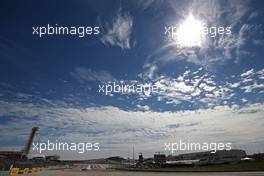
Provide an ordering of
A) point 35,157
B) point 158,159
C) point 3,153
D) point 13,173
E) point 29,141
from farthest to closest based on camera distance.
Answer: point 29,141 < point 35,157 < point 158,159 < point 3,153 < point 13,173

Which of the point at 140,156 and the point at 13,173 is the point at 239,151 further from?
the point at 13,173

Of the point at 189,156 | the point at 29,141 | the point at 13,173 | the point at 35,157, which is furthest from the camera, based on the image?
the point at 189,156

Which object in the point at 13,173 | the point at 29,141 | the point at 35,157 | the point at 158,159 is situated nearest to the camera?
the point at 13,173

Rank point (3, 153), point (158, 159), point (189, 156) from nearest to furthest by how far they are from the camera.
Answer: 1. point (3, 153)
2. point (158, 159)
3. point (189, 156)

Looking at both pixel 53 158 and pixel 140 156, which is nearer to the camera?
pixel 140 156

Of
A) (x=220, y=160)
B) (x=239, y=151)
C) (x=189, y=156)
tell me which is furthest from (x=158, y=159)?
(x=189, y=156)

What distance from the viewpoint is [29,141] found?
474 feet

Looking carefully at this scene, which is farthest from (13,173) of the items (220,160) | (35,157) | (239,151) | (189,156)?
(189,156)

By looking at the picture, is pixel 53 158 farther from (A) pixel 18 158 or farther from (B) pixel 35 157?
(A) pixel 18 158

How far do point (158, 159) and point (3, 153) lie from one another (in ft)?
164

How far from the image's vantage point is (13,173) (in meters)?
43.2

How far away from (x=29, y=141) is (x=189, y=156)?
69.2 meters

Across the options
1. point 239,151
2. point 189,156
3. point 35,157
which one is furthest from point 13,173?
point 189,156

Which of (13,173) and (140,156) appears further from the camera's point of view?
(140,156)
